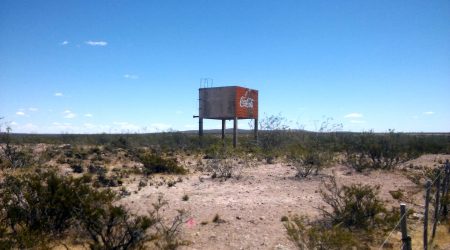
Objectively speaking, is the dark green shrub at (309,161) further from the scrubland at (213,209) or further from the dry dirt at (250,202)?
the dry dirt at (250,202)

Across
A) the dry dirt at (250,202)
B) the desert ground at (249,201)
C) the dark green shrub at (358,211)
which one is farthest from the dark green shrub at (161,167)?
the dark green shrub at (358,211)

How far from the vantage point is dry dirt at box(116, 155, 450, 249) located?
23.2 feet

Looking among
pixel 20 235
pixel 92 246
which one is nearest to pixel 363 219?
pixel 92 246

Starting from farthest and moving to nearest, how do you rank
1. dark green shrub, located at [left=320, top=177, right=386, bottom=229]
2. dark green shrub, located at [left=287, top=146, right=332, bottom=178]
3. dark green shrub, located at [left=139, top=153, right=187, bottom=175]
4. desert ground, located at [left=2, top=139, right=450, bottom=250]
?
dark green shrub, located at [left=139, top=153, right=187, bottom=175], dark green shrub, located at [left=287, top=146, right=332, bottom=178], dark green shrub, located at [left=320, top=177, right=386, bottom=229], desert ground, located at [left=2, top=139, right=450, bottom=250]

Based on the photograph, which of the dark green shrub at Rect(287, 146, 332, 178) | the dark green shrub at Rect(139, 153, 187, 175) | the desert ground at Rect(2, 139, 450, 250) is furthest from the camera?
the dark green shrub at Rect(139, 153, 187, 175)

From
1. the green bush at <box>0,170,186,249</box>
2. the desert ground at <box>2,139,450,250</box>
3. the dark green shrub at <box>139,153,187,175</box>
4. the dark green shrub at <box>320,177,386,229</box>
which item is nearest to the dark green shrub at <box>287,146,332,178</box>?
the desert ground at <box>2,139,450,250</box>

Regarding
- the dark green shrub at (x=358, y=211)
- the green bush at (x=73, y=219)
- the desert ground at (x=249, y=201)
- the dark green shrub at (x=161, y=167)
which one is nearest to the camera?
the green bush at (x=73, y=219)

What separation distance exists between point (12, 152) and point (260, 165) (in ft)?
38.2

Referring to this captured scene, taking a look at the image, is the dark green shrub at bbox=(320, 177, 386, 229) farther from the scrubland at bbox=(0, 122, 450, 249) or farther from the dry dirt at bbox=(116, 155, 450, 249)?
the dry dirt at bbox=(116, 155, 450, 249)

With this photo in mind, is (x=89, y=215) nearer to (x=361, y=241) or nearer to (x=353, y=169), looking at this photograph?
(x=361, y=241)

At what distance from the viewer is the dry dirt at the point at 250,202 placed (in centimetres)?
709

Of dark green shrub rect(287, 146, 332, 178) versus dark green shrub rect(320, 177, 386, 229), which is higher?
dark green shrub rect(287, 146, 332, 178)

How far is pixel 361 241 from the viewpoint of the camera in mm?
6863

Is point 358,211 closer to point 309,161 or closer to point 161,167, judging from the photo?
point 309,161
